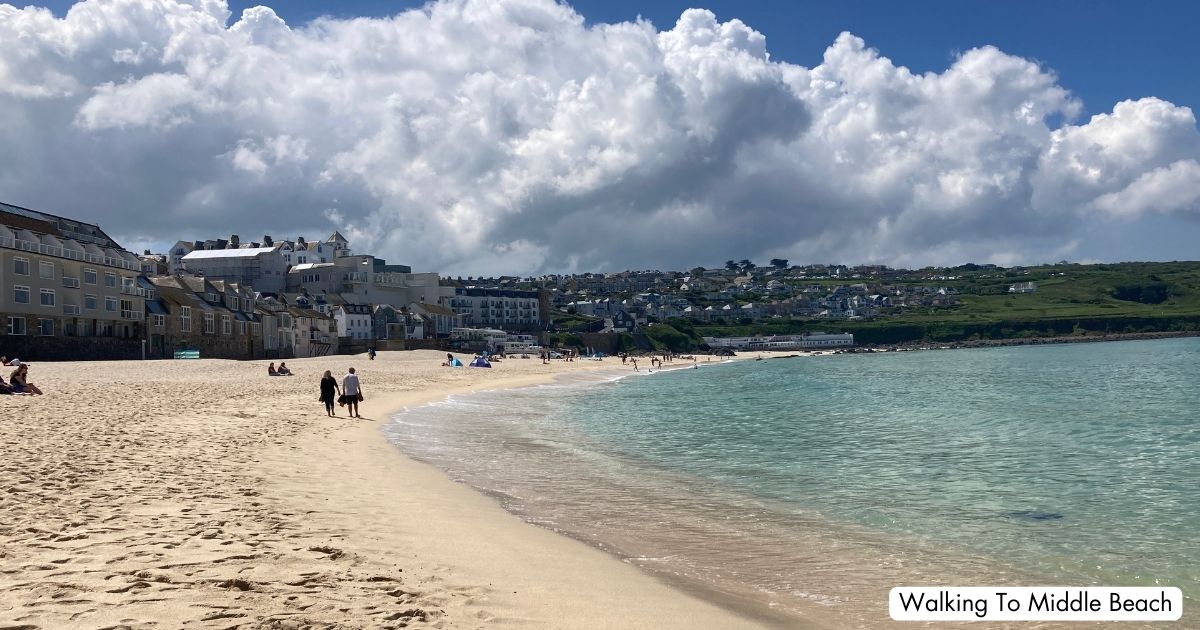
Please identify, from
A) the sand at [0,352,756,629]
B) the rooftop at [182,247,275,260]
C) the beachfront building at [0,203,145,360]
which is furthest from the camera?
the rooftop at [182,247,275,260]

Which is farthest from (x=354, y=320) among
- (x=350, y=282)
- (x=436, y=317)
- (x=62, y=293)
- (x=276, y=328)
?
(x=62, y=293)

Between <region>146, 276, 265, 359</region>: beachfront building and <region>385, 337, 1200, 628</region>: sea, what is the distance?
49.5m

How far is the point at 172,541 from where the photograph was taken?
8211mm

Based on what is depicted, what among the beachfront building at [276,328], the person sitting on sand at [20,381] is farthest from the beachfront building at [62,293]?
the person sitting on sand at [20,381]

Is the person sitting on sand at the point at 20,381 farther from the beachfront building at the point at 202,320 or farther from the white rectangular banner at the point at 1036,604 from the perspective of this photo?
the beachfront building at the point at 202,320

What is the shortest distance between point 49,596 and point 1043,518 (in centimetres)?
1350

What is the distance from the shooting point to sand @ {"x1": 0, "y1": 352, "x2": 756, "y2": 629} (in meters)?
6.46

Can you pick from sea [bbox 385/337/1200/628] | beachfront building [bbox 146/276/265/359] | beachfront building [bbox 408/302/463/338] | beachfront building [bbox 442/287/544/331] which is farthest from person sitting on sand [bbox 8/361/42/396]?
beachfront building [bbox 442/287/544/331]

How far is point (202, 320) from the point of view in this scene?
78.3 m

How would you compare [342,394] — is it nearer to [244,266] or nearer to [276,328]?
[276,328]

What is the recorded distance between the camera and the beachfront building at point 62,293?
56.6 meters

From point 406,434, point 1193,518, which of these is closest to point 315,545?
point 1193,518

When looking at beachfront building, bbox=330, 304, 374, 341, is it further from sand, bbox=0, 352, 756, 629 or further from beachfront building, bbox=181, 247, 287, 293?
sand, bbox=0, 352, 756, 629

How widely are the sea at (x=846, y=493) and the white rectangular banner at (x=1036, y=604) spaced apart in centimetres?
28
